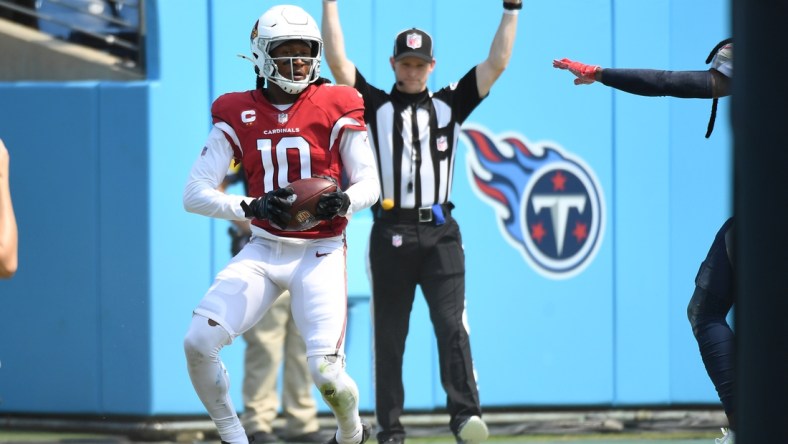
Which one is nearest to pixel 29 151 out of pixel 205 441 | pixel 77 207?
pixel 77 207

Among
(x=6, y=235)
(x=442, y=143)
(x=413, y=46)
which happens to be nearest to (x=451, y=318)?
(x=442, y=143)

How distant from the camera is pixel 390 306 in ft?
19.6

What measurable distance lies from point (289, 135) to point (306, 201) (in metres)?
0.41

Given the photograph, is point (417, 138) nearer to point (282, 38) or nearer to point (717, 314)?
point (282, 38)

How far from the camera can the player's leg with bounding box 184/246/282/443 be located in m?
4.83

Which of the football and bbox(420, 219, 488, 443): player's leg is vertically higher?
the football

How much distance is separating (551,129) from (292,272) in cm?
277

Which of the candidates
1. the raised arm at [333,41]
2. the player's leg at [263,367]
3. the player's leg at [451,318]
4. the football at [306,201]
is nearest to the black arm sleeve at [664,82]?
the football at [306,201]

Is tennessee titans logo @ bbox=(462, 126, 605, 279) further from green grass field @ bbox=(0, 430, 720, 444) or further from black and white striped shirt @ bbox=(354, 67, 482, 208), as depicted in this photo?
black and white striped shirt @ bbox=(354, 67, 482, 208)

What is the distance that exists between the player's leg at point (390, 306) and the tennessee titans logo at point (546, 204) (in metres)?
1.47

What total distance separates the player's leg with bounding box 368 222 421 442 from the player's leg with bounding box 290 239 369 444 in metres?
0.80

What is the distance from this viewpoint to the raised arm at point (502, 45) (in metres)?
5.95

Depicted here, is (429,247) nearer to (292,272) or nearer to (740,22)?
(292,272)

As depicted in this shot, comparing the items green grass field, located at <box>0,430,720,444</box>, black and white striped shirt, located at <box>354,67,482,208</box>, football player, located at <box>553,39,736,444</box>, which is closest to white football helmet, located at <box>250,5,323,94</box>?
black and white striped shirt, located at <box>354,67,482,208</box>
